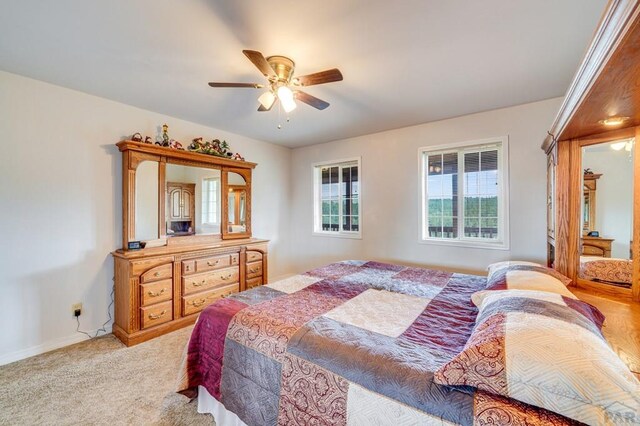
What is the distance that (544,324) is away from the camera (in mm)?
960

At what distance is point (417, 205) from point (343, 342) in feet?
9.45

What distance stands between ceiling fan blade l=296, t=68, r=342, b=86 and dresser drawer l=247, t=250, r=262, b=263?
2.59m

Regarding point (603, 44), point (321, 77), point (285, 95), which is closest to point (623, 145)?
point (603, 44)

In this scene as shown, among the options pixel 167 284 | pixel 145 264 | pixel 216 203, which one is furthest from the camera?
pixel 216 203

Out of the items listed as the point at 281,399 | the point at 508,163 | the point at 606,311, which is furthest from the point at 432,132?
the point at 281,399

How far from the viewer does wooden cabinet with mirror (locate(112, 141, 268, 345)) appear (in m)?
2.74

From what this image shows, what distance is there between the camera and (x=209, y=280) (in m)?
3.31

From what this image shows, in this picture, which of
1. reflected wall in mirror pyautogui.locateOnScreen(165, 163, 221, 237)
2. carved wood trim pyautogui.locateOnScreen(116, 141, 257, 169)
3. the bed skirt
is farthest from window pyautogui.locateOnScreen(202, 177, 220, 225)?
the bed skirt

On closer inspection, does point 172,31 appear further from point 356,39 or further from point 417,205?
point 417,205

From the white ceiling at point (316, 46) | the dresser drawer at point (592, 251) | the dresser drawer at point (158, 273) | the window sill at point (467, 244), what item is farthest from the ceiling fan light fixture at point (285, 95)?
the window sill at point (467, 244)

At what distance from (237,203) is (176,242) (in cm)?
107

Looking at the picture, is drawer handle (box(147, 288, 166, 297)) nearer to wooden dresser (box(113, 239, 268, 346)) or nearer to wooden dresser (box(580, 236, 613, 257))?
wooden dresser (box(113, 239, 268, 346))

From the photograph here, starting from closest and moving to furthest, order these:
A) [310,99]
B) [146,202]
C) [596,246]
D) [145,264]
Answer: [596,246], [310,99], [145,264], [146,202]

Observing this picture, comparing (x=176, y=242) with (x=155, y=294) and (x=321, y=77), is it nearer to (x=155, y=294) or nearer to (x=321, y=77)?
(x=155, y=294)
